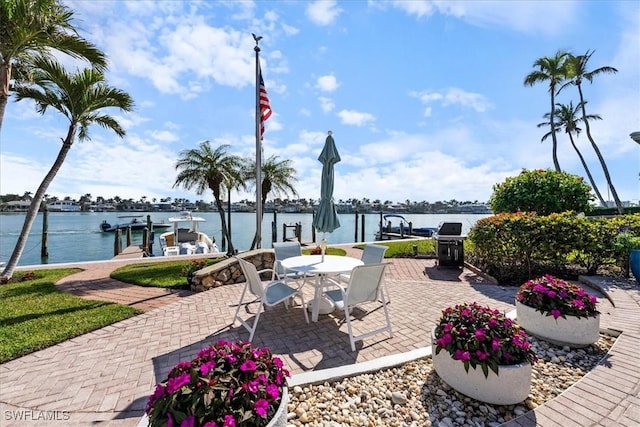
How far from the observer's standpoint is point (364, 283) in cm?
303

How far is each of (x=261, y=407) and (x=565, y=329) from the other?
3.08m

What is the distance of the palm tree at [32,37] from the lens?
4820 mm

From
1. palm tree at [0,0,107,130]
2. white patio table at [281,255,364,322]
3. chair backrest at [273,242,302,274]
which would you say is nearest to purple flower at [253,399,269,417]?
white patio table at [281,255,364,322]

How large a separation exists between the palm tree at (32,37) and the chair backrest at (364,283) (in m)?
6.59

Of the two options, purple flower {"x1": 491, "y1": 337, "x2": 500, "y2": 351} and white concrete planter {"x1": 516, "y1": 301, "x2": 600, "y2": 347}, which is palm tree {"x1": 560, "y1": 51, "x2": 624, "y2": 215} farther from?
purple flower {"x1": 491, "y1": 337, "x2": 500, "y2": 351}

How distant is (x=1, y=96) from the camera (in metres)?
5.27

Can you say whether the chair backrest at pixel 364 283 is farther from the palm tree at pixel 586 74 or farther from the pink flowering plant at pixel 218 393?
the palm tree at pixel 586 74

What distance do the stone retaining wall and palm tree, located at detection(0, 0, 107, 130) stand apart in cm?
502

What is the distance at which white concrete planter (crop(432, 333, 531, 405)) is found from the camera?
1865mm

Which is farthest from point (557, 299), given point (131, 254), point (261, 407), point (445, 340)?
point (131, 254)

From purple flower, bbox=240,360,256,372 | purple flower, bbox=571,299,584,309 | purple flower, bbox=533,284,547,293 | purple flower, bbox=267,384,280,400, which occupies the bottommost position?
purple flower, bbox=267,384,280,400

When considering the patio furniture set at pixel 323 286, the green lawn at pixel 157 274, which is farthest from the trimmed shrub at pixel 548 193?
the green lawn at pixel 157 274

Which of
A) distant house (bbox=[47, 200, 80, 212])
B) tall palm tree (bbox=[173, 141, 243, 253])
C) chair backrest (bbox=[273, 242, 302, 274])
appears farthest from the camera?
distant house (bbox=[47, 200, 80, 212])

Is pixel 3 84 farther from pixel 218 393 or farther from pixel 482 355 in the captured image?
pixel 482 355
